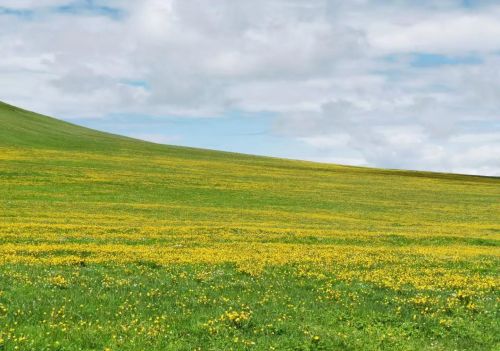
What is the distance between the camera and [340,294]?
18.5 m

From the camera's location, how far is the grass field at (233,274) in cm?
1384

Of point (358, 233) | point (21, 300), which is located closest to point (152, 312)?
point (21, 300)

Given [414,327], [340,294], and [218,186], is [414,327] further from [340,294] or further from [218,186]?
[218,186]

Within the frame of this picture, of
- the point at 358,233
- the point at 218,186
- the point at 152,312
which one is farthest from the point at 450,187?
the point at 152,312

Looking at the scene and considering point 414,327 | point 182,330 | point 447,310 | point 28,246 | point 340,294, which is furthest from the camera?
point 28,246

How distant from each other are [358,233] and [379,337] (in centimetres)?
2733

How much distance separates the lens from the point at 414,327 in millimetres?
15344

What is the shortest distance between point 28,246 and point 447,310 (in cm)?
1988

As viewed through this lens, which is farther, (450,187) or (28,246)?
(450,187)

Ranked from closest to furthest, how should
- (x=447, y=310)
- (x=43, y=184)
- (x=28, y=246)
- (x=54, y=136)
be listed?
(x=447, y=310), (x=28, y=246), (x=43, y=184), (x=54, y=136)

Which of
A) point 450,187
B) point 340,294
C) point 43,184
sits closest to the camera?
point 340,294

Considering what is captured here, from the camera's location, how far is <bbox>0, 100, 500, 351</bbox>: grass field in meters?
13.8

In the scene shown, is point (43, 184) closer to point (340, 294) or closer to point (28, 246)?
point (28, 246)

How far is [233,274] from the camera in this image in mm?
21656
